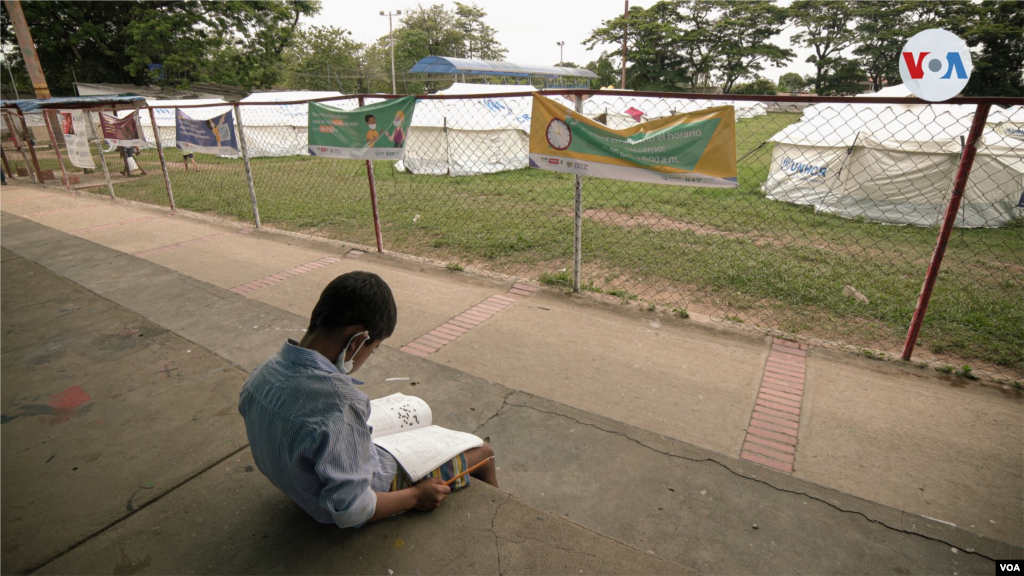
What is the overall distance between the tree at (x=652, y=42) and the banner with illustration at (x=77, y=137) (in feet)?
142

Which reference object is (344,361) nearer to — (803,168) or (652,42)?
(803,168)

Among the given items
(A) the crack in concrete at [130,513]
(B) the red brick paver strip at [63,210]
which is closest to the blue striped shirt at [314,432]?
(A) the crack in concrete at [130,513]

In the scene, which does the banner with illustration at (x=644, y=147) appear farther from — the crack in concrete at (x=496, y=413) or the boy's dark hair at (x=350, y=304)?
the boy's dark hair at (x=350, y=304)

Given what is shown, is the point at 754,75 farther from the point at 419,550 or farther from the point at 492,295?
the point at 419,550

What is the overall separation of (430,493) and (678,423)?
1.73 meters

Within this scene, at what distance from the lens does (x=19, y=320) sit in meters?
4.15

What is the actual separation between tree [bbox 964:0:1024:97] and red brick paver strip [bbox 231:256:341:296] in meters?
40.8

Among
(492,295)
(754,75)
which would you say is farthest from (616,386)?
(754,75)

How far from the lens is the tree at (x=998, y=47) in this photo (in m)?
29.3

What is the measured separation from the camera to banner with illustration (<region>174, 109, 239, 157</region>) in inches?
290

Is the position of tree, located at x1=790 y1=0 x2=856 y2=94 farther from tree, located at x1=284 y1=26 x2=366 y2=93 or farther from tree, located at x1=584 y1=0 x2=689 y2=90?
tree, located at x1=284 y1=26 x2=366 y2=93

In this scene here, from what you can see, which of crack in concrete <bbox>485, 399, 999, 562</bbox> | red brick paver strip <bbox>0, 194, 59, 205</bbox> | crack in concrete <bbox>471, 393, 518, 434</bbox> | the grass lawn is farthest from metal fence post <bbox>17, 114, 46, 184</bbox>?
crack in concrete <bbox>485, 399, 999, 562</bbox>

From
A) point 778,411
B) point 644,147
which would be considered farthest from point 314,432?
point 644,147

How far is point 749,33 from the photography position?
44469 mm
